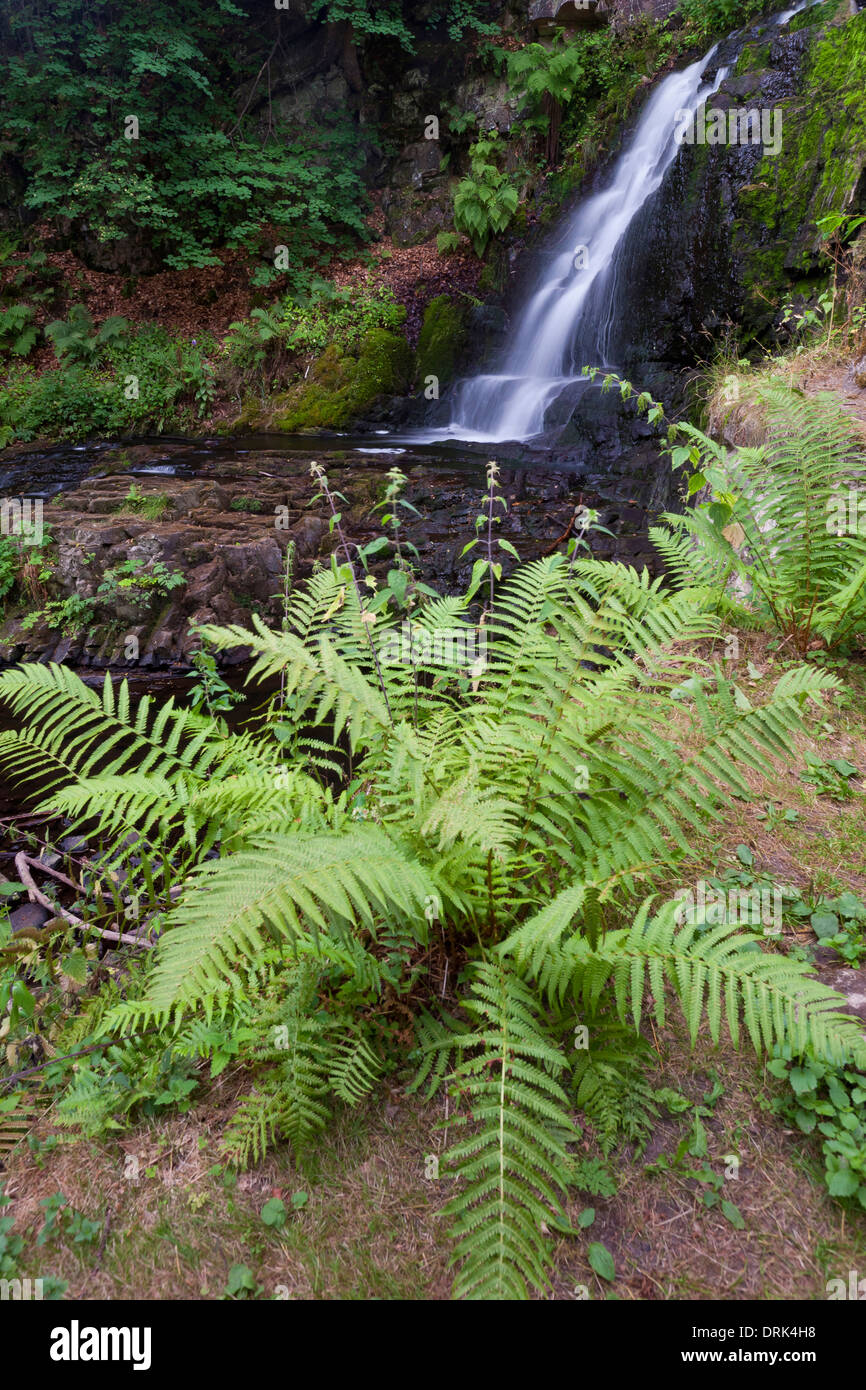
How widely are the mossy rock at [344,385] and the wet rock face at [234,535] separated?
3.17 meters

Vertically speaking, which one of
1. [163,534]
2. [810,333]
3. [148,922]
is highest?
[810,333]

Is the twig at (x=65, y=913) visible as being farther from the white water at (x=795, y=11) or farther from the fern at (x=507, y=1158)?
the white water at (x=795, y=11)

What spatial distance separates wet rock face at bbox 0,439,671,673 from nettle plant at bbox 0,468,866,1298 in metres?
4.44

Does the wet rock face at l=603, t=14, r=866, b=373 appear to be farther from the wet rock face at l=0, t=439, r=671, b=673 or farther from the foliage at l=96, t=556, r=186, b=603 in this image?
the foliage at l=96, t=556, r=186, b=603

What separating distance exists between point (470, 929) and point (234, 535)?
20.5ft

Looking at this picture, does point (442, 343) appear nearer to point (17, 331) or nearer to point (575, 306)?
point (575, 306)

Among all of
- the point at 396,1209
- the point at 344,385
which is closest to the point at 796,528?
the point at 396,1209

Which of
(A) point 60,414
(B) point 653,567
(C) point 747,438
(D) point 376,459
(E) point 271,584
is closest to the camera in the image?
(C) point 747,438

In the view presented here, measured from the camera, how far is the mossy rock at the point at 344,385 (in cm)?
1200

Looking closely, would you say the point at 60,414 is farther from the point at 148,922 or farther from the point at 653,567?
the point at 148,922

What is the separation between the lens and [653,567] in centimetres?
637

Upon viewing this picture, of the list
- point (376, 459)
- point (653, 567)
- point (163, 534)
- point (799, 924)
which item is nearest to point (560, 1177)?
point (799, 924)

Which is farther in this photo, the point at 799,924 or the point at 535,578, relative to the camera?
the point at 535,578
